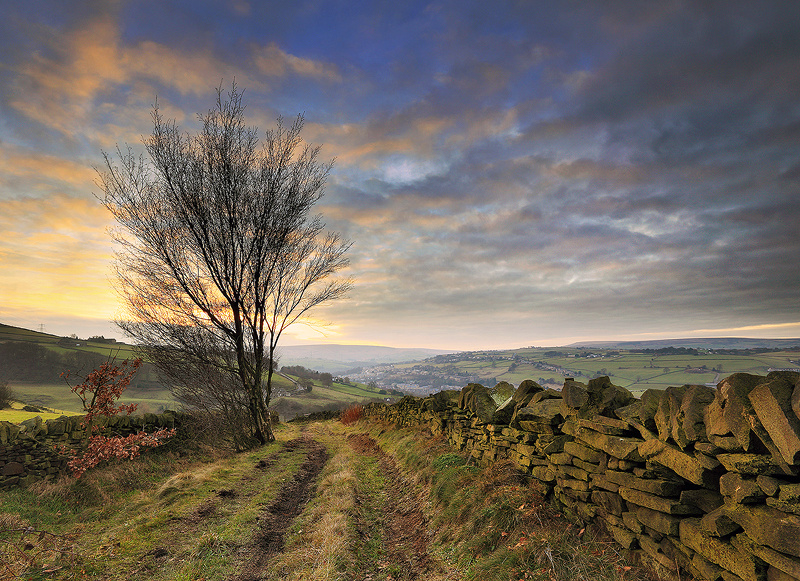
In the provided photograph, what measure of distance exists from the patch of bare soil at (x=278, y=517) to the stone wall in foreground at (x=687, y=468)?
17.6 ft

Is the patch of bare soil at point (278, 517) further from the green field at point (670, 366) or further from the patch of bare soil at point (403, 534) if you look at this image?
the green field at point (670, 366)

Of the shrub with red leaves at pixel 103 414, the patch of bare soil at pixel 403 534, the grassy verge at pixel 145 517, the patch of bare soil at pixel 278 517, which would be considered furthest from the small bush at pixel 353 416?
the patch of bare soil at pixel 403 534

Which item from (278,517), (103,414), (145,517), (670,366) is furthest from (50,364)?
(670,366)

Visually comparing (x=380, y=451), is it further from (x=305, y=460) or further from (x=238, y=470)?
(x=238, y=470)

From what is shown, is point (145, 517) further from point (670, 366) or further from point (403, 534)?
point (670, 366)

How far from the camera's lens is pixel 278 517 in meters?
8.33

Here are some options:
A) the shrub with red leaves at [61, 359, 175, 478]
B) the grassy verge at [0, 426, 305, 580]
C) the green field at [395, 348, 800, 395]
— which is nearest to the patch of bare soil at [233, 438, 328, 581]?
the grassy verge at [0, 426, 305, 580]

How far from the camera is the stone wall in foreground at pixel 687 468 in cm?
288

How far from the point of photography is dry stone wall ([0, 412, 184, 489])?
963 centimetres

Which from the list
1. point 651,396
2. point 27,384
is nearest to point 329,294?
point 651,396

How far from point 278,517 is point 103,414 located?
8.12 metres

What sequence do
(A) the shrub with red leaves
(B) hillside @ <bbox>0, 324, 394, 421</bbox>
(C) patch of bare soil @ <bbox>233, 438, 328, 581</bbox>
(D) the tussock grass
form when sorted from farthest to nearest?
(B) hillside @ <bbox>0, 324, 394, 421</bbox>, (A) the shrub with red leaves, (C) patch of bare soil @ <bbox>233, 438, 328, 581</bbox>, (D) the tussock grass

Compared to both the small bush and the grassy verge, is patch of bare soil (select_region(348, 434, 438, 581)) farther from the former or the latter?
the small bush

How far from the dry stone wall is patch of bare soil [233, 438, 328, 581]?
578 cm
